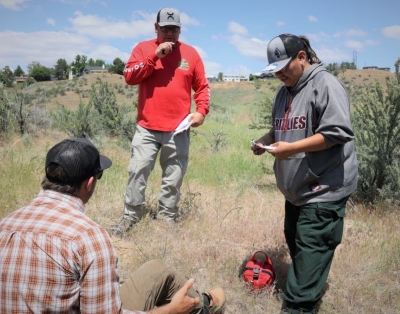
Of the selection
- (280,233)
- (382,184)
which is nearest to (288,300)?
(280,233)

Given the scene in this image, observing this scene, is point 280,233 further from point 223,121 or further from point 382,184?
point 223,121

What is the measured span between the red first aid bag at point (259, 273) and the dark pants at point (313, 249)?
1.57 ft

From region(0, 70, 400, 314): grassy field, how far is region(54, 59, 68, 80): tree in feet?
244

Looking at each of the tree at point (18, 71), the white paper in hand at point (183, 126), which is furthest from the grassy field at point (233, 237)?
the tree at point (18, 71)

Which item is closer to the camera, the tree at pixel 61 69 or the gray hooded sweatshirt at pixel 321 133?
the gray hooded sweatshirt at pixel 321 133

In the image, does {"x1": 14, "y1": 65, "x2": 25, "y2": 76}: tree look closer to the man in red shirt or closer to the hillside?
the hillside

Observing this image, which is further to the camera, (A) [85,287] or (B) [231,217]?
(B) [231,217]

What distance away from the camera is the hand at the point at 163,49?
3.85 metres

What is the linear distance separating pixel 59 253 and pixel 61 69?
266ft

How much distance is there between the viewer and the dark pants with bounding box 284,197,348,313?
2715 millimetres

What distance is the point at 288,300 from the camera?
2.82 meters

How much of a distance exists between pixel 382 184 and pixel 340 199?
3.17 metres

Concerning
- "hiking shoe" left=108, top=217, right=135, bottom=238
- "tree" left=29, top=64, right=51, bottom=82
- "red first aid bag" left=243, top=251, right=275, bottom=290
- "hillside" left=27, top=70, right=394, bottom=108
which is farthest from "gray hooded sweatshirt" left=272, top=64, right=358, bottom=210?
"tree" left=29, top=64, right=51, bottom=82

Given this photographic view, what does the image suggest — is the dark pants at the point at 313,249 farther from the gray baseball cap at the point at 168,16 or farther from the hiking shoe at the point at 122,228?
the gray baseball cap at the point at 168,16
